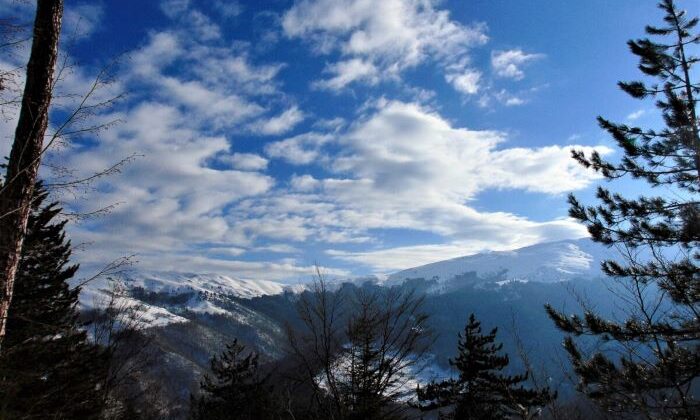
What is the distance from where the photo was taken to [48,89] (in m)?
5.83

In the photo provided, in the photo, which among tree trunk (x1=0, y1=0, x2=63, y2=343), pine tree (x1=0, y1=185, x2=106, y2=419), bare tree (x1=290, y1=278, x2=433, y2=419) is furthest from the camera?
pine tree (x1=0, y1=185, x2=106, y2=419)

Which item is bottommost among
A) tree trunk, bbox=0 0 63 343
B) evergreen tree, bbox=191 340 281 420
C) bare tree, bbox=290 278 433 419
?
evergreen tree, bbox=191 340 281 420

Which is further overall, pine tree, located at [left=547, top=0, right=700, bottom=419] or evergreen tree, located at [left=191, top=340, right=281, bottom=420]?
evergreen tree, located at [left=191, top=340, right=281, bottom=420]

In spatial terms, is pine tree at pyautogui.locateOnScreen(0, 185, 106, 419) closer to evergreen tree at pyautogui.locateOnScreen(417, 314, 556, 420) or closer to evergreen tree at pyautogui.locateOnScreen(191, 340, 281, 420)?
evergreen tree at pyautogui.locateOnScreen(191, 340, 281, 420)

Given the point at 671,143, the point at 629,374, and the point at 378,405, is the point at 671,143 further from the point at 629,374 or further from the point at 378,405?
the point at 378,405

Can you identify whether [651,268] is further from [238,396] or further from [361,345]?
[238,396]

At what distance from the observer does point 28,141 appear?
5.60 meters

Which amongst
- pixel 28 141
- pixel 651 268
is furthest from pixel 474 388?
pixel 28 141

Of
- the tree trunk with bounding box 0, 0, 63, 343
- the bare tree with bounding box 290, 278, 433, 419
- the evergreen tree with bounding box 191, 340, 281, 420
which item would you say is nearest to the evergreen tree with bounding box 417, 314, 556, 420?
the evergreen tree with bounding box 191, 340, 281, 420

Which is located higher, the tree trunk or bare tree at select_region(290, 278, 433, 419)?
the tree trunk

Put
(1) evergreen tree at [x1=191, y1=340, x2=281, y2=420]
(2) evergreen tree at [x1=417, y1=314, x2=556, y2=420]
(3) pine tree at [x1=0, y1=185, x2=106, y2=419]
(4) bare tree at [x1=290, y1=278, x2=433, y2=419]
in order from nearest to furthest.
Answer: (4) bare tree at [x1=290, y1=278, x2=433, y2=419], (3) pine tree at [x1=0, y1=185, x2=106, y2=419], (2) evergreen tree at [x1=417, y1=314, x2=556, y2=420], (1) evergreen tree at [x1=191, y1=340, x2=281, y2=420]

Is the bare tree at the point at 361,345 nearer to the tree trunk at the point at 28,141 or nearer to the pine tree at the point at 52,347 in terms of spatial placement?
the tree trunk at the point at 28,141

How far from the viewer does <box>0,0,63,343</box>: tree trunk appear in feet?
17.8

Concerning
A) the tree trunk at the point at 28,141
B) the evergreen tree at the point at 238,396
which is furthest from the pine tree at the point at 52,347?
the evergreen tree at the point at 238,396
